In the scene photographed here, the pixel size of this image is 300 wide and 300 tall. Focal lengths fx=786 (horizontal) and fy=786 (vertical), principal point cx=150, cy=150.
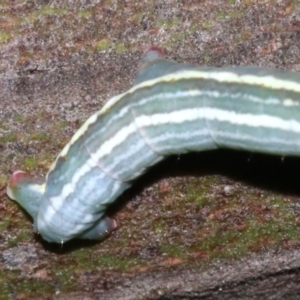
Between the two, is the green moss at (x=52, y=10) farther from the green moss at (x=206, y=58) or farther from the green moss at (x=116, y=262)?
the green moss at (x=116, y=262)

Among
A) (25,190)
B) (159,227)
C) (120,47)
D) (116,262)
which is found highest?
(120,47)

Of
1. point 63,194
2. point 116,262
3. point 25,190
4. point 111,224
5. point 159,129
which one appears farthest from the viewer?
point 116,262

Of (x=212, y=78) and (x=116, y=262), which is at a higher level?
(x=212, y=78)

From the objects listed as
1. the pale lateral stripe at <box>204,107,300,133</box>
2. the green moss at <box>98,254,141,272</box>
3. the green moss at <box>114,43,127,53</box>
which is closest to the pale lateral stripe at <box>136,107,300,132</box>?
the pale lateral stripe at <box>204,107,300,133</box>

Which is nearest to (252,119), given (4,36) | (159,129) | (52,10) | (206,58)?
(159,129)

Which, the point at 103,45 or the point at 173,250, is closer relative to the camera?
the point at 103,45

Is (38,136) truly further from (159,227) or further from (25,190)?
(159,227)

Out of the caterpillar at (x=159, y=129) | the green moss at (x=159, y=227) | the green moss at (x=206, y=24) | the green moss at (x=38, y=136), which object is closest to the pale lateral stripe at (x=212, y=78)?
the caterpillar at (x=159, y=129)

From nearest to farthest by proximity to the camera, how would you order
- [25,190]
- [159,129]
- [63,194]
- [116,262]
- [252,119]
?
[252,119], [159,129], [63,194], [25,190], [116,262]
